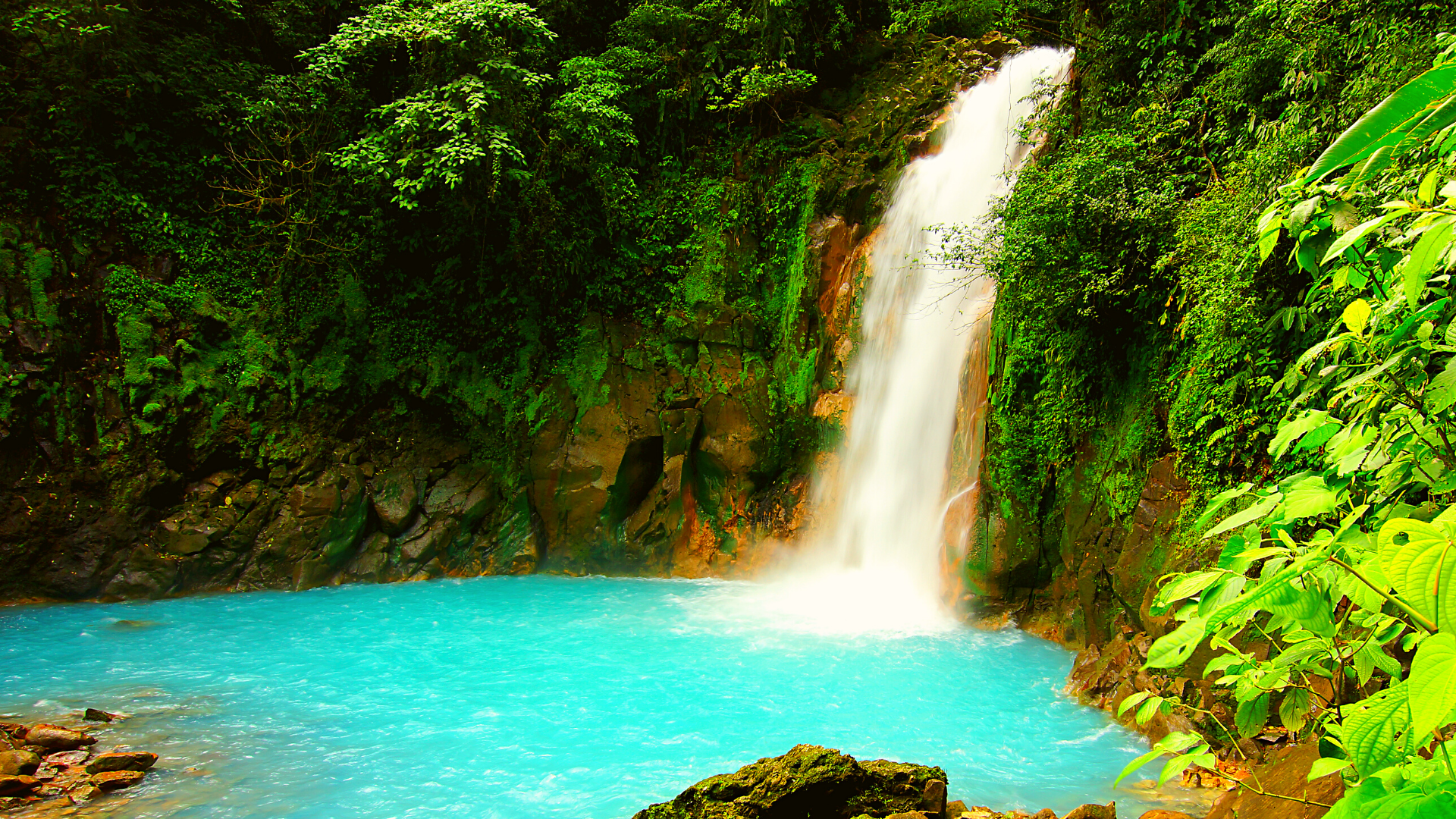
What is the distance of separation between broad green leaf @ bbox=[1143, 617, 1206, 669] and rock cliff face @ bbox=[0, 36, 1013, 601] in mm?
8502

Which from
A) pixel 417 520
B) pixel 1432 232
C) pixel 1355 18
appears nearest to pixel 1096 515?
pixel 1355 18

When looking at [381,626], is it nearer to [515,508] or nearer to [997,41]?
[515,508]

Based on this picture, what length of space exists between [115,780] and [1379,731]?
6.01 m

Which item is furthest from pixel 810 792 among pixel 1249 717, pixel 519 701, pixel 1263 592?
pixel 519 701

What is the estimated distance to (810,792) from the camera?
3463mm

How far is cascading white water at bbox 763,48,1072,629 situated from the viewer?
8578 mm

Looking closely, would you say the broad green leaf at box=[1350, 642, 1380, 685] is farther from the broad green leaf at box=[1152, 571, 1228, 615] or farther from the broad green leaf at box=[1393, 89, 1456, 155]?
the broad green leaf at box=[1393, 89, 1456, 155]

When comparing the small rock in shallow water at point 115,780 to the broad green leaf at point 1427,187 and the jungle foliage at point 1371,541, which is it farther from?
the broad green leaf at point 1427,187

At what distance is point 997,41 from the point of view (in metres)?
11.3

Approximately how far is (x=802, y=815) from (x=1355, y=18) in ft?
20.4

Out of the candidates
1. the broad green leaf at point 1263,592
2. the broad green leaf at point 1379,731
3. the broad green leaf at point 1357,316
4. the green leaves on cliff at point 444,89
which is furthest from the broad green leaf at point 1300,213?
the green leaves on cliff at point 444,89

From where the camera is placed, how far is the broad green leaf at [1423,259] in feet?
3.45

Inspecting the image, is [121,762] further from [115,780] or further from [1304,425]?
[1304,425]

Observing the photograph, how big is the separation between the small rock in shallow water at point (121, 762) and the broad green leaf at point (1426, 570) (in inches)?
243
